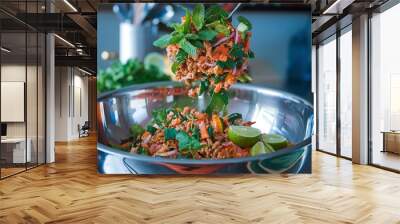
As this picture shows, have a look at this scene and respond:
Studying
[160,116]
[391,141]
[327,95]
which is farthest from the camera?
[327,95]

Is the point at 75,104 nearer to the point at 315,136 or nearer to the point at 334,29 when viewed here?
the point at 315,136

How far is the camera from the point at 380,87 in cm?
738

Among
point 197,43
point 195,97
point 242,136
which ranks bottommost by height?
point 242,136

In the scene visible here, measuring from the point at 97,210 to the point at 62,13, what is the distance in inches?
190

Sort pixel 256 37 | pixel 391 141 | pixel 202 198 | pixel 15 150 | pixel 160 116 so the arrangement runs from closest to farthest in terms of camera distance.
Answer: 1. pixel 202 198
2. pixel 160 116
3. pixel 256 37
4. pixel 15 150
5. pixel 391 141

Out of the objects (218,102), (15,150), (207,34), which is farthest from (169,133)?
(15,150)

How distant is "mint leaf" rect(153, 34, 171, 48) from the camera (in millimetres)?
6223

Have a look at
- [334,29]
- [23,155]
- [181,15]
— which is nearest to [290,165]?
[181,15]

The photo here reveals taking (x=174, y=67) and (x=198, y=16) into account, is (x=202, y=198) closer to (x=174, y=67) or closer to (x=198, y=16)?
(x=174, y=67)

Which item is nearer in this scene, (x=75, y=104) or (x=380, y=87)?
(x=380, y=87)

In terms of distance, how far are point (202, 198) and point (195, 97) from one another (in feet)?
6.55

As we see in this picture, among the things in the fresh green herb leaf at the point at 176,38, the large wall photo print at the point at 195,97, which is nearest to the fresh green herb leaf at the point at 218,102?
the large wall photo print at the point at 195,97

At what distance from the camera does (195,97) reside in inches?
245

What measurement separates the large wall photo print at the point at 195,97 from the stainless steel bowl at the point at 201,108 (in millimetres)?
16
